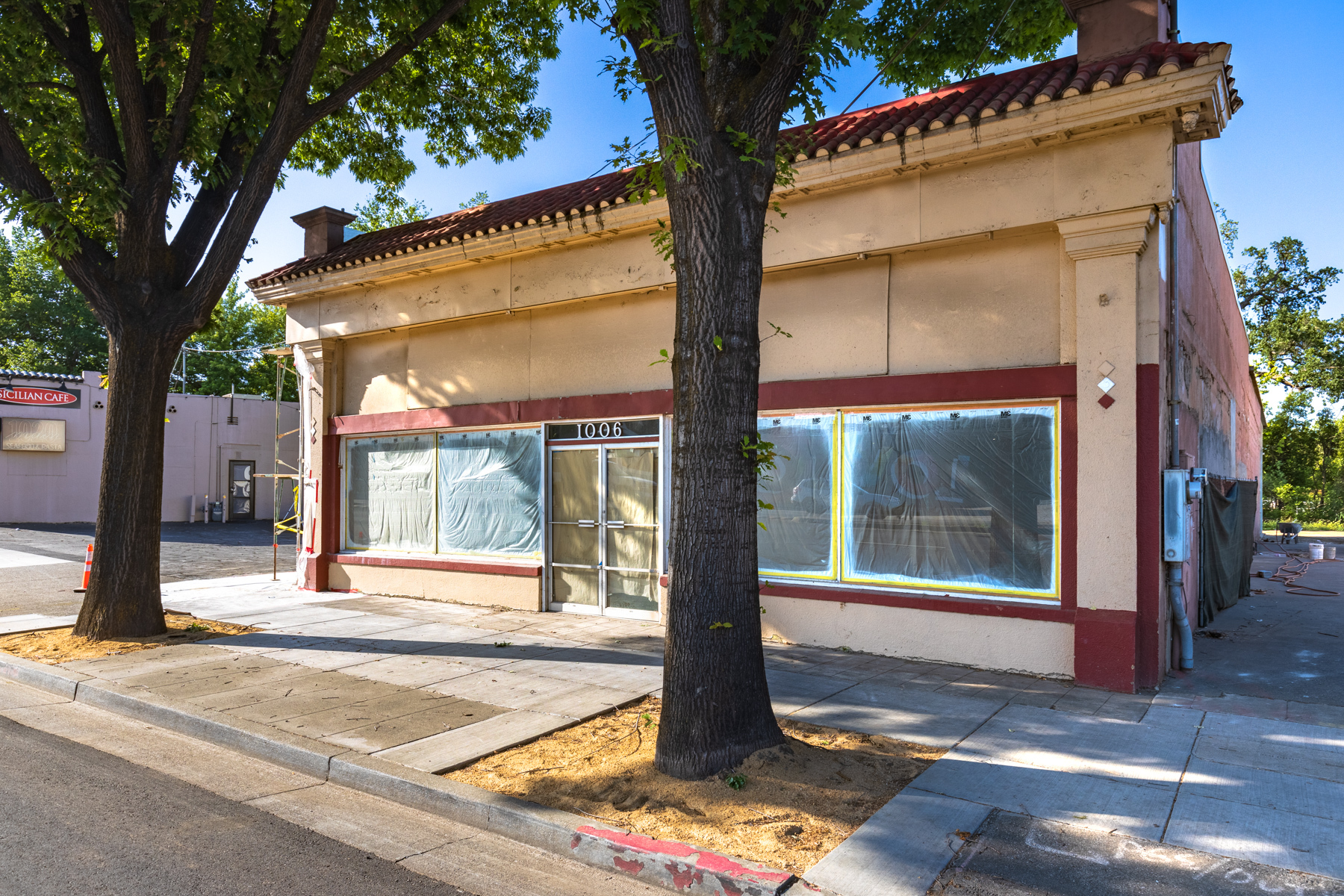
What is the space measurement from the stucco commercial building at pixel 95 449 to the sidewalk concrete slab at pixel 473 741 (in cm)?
2444

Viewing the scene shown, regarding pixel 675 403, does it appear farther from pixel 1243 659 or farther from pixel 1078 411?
pixel 1243 659

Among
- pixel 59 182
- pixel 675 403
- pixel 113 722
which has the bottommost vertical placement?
pixel 113 722

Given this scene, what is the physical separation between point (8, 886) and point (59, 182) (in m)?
8.44

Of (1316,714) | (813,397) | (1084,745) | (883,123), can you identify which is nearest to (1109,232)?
(883,123)

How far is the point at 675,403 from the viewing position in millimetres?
5141

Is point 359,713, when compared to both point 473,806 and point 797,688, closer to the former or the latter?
point 473,806

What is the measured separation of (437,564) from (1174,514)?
9400mm

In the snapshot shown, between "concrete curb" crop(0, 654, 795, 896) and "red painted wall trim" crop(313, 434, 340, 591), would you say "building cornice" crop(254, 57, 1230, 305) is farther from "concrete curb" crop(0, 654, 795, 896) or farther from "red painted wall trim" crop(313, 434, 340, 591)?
"concrete curb" crop(0, 654, 795, 896)

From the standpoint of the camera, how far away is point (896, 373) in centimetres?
859

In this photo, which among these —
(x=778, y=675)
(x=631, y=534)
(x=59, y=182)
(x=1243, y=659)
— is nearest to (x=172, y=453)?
(x=59, y=182)

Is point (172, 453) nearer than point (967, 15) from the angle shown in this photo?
No

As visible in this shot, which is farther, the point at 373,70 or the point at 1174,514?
the point at 373,70

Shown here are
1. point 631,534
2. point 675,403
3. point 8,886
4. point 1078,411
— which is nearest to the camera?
point 8,886

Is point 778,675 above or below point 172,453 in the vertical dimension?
below
